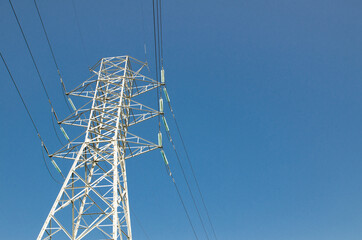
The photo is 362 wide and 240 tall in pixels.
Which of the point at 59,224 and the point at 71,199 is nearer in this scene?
the point at 59,224

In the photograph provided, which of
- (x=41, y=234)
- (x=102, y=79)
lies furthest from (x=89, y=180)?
(x=102, y=79)

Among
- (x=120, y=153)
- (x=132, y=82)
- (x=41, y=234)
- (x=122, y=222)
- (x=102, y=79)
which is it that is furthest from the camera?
(x=132, y=82)

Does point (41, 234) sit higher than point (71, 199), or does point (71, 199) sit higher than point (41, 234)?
point (71, 199)

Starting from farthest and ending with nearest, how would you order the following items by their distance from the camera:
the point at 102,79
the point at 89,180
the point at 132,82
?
the point at 132,82
the point at 102,79
the point at 89,180

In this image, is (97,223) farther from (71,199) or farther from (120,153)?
(120,153)

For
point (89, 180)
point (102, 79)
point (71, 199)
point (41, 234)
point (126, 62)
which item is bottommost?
point (41, 234)

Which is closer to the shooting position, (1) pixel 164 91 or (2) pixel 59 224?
(2) pixel 59 224

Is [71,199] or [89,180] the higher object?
[89,180]

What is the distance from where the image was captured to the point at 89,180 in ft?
38.2

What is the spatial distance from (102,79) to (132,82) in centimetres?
185

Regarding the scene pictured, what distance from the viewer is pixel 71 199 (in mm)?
10047

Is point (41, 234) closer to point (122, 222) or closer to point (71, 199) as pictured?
point (71, 199)

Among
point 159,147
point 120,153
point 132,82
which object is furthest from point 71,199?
point 132,82

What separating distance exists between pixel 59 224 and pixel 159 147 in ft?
16.9
